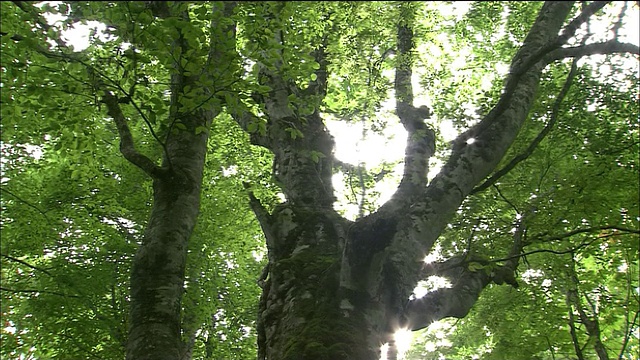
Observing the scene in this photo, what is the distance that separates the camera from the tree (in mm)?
3723

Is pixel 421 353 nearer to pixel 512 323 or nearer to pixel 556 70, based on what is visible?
pixel 512 323

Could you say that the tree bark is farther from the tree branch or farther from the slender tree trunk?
the slender tree trunk

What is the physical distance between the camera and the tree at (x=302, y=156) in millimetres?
3723

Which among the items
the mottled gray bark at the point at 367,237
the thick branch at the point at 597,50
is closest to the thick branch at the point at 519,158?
the mottled gray bark at the point at 367,237

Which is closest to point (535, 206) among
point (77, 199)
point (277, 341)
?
point (277, 341)

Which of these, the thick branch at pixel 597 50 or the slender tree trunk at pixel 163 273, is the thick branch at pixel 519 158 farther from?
the slender tree trunk at pixel 163 273

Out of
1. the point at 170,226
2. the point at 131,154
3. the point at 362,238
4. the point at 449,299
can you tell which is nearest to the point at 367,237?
the point at 362,238

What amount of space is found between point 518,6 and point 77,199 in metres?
11.3

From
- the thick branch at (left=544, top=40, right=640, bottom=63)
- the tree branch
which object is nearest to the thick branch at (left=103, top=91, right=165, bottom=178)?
the tree branch

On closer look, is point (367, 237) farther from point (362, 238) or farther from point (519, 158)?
point (519, 158)

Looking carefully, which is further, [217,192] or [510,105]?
[217,192]

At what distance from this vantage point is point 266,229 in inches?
197

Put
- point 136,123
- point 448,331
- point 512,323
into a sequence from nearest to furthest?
point 512,323
point 136,123
point 448,331

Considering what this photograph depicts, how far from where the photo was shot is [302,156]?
5516mm
